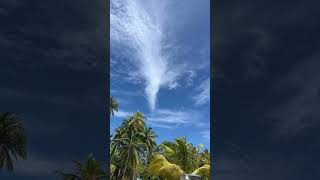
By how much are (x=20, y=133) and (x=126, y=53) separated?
2387cm

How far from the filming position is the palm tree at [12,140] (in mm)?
11766

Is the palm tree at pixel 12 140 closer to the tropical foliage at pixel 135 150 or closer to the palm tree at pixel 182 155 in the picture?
the palm tree at pixel 182 155

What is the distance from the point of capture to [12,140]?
41.3 feet

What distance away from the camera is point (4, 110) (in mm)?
11664

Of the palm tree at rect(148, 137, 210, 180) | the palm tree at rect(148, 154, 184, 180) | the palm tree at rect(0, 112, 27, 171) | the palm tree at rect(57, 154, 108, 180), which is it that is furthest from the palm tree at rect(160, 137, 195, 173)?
the palm tree at rect(0, 112, 27, 171)

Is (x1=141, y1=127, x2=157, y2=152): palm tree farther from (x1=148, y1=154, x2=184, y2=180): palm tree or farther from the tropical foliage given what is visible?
(x1=148, y1=154, x2=184, y2=180): palm tree

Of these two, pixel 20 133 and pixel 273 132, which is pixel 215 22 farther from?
pixel 20 133

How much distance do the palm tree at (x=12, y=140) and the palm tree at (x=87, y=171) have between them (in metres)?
1.13

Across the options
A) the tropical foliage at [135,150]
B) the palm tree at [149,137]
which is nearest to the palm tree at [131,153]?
the tropical foliage at [135,150]

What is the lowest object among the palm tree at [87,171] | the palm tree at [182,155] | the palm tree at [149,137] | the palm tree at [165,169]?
the palm tree at [87,171]

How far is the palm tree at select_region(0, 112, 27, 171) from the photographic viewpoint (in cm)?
1177

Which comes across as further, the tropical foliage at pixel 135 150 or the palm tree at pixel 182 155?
the tropical foliage at pixel 135 150

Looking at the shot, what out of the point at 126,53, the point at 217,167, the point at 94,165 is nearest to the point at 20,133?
the point at 94,165

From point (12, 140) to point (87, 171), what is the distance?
7.58 ft
